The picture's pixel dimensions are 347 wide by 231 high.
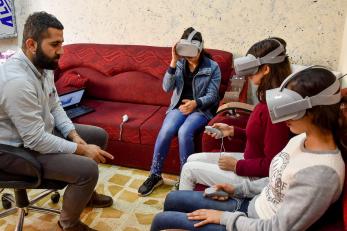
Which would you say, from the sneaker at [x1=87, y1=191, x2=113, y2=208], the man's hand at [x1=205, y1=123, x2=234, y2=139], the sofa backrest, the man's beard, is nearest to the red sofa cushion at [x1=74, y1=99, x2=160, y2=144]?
the sofa backrest

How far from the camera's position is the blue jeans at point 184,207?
1.20m

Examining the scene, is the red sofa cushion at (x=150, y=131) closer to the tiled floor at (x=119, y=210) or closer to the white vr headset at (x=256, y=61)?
the tiled floor at (x=119, y=210)

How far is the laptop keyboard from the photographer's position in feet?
8.64

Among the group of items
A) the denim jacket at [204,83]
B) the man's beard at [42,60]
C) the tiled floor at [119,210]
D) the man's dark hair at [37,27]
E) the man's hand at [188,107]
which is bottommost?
the tiled floor at [119,210]

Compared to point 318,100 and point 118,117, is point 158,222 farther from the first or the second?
point 118,117

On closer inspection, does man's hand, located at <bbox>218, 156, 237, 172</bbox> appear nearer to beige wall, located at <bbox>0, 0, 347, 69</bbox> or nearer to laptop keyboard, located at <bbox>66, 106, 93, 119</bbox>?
laptop keyboard, located at <bbox>66, 106, 93, 119</bbox>

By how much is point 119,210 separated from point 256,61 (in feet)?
4.26

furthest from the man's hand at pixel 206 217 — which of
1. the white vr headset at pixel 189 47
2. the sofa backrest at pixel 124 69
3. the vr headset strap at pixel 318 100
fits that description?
the sofa backrest at pixel 124 69

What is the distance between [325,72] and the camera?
979 mm

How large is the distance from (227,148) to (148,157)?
2.54ft

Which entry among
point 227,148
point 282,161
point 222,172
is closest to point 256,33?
point 227,148

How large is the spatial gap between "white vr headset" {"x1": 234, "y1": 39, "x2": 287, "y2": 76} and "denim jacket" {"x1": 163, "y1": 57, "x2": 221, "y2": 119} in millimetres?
894

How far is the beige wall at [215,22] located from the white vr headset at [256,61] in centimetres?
148

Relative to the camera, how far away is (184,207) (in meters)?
1.34
